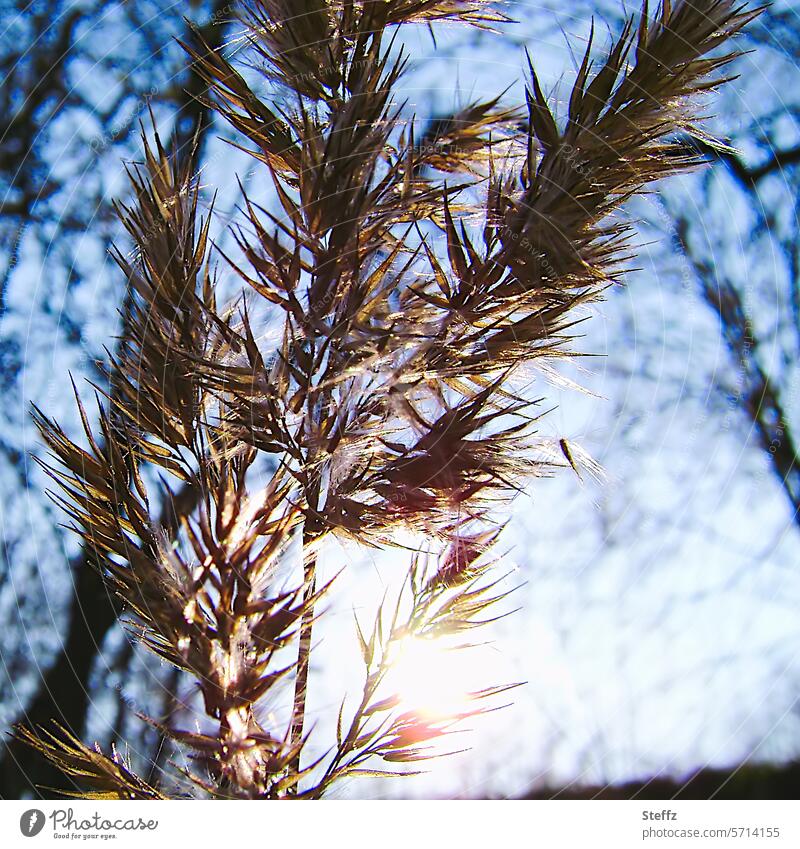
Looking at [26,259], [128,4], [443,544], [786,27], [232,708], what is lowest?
[232,708]

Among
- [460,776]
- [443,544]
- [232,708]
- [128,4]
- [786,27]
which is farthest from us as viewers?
[786,27]

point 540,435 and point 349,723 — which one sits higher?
point 540,435

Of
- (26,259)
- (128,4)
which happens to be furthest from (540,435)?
(128,4)

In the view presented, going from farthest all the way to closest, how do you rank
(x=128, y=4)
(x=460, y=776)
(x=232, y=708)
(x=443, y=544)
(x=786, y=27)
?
(x=786, y=27), (x=128, y=4), (x=460, y=776), (x=443, y=544), (x=232, y=708)

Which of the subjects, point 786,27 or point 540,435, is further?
point 786,27
